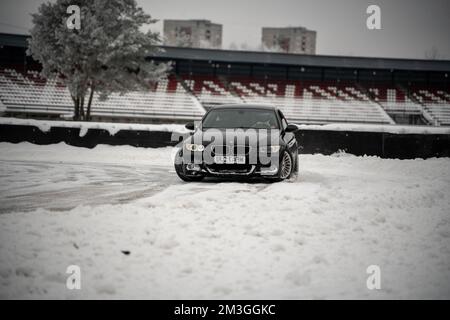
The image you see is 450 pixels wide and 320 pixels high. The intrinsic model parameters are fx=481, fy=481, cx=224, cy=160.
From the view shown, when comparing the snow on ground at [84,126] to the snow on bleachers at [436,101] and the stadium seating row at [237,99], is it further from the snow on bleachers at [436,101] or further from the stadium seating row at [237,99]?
the snow on bleachers at [436,101]

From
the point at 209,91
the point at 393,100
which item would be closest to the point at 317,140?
the point at 209,91

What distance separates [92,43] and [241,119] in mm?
19416

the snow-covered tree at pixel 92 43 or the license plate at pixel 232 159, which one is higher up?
the snow-covered tree at pixel 92 43

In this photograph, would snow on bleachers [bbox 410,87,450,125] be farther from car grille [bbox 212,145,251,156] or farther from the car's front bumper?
car grille [bbox 212,145,251,156]

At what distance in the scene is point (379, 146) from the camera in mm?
14602

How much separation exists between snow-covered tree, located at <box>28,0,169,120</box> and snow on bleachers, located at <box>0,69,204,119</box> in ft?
17.9

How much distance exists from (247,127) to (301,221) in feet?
13.1

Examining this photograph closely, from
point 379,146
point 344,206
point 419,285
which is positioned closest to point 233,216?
point 344,206

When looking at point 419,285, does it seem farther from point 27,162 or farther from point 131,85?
point 131,85

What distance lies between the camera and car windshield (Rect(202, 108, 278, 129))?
8969mm

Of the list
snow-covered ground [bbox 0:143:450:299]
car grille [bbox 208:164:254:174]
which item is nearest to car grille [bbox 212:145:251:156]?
car grille [bbox 208:164:254:174]

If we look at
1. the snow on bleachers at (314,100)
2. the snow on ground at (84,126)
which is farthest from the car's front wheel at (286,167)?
the snow on bleachers at (314,100)

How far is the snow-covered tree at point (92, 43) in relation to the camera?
26.2m

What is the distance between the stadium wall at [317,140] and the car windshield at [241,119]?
20.3ft
